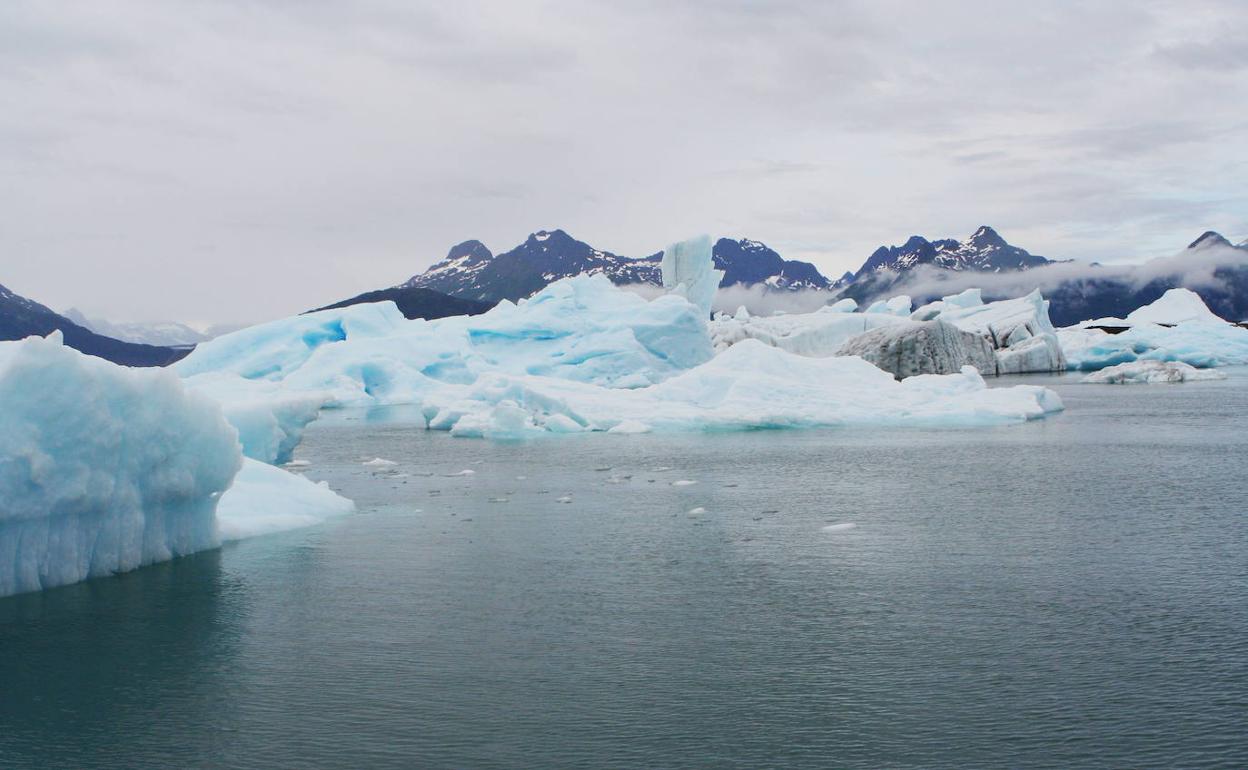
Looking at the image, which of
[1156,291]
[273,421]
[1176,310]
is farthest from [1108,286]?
[273,421]

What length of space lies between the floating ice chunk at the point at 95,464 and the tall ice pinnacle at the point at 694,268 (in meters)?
43.9

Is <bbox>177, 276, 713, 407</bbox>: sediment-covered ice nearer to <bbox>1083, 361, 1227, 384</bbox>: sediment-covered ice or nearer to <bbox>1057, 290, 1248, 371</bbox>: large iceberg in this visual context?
<bbox>1083, 361, 1227, 384</bbox>: sediment-covered ice

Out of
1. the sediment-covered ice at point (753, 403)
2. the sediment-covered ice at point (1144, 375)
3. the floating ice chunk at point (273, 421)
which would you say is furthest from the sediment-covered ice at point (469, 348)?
the floating ice chunk at point (273, 421)

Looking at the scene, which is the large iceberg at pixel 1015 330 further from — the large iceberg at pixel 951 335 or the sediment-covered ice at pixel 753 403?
the sediment-covered ice at pixel 753 403

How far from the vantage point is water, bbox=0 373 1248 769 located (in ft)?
19.6

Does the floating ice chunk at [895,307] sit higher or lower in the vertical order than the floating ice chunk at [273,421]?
higher

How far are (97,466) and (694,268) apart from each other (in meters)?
46.2

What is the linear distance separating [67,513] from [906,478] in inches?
464

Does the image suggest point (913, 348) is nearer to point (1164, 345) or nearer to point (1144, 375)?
point (1144, 375)

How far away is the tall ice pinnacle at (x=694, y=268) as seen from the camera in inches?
2131

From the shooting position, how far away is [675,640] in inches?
311

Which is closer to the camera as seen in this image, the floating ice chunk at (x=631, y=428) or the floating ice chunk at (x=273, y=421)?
the floating ice chunk at (x=273, y=421)

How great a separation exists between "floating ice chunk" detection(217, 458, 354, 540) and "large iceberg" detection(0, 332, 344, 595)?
97 cm

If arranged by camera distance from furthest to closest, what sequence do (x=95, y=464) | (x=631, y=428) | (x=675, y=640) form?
(x=631, y=428) → (x=95, y=464) → (x=675, y=640)
